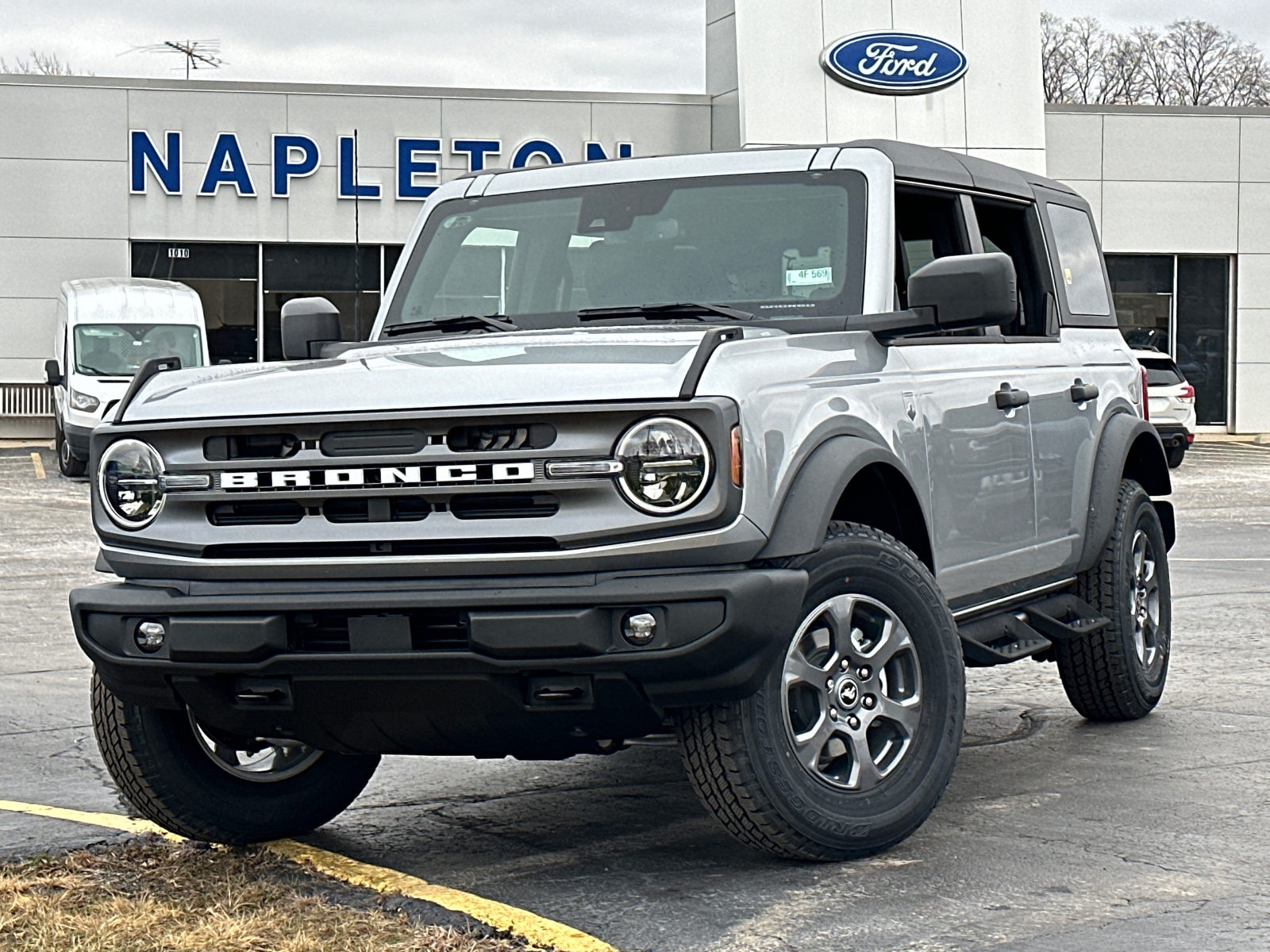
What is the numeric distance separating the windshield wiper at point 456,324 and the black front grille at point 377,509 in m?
1.31

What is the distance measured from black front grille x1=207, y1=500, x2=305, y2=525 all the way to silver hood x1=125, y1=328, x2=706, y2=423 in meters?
0.23

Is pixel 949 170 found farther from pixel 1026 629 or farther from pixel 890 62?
pixel 890 62

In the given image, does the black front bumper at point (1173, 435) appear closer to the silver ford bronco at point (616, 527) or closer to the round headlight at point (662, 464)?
the silver ford bronco at point (616, 527)

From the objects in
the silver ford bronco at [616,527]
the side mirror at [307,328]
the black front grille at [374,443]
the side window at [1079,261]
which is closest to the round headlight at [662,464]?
the silver ford bronco at [616,527]

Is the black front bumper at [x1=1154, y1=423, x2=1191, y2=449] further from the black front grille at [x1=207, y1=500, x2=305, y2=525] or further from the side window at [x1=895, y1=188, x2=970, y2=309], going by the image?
the black front grille at [x1=207, y1=500, x2=305, y2=525]

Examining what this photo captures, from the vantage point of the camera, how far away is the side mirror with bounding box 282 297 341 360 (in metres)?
6.13

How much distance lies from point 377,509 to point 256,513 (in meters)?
0.36

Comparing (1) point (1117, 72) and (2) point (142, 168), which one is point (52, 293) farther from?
(1) point (1117, 72)

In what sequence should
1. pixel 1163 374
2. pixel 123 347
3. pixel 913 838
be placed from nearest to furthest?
1. pixel 913 838
2. pixel 1163 374
3. pixel 123 347

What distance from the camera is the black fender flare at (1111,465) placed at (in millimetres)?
6691

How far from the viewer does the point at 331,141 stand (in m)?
30.2

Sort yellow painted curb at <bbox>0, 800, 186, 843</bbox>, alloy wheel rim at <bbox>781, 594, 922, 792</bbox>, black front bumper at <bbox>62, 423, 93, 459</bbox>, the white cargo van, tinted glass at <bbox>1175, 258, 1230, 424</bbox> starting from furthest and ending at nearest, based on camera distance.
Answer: tinted glass at <bbox>1175, 258, 1230, 424</bbox> < the white cargo van < black front bumper at <bbox>62, 423, 93, 459</bbox> < yellow painted curb at <bbox>0, 800, 186, 843</bbox> < alloy wheel rim at <bbox>781, 594, 922, 792</bbox>

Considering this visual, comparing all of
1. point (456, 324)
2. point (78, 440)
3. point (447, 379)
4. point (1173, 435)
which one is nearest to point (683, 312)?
point (456, 324)

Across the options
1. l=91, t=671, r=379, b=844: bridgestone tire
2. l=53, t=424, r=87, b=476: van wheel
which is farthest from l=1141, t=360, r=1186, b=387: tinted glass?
l=91, t=671, r=379, b=844: bridgestone tire
